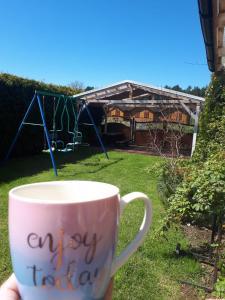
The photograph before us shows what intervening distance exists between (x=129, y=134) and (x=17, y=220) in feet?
44.6

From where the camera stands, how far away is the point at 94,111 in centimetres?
1268

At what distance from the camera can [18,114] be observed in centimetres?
812

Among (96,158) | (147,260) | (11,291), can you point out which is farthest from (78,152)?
(11,291)

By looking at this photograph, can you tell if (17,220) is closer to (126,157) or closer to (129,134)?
(126,157)

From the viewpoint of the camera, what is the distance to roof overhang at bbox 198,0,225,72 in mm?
2574

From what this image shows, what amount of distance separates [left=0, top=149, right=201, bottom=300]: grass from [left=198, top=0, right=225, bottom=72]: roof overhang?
2200 mm

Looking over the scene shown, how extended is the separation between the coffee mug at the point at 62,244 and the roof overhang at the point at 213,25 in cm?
→ 246

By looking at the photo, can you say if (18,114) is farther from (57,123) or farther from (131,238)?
(131,238)

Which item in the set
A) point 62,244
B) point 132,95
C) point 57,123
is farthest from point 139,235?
point 132,95

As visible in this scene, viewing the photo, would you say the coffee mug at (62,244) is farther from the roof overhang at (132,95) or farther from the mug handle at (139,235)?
the roof overhang at (132,95)

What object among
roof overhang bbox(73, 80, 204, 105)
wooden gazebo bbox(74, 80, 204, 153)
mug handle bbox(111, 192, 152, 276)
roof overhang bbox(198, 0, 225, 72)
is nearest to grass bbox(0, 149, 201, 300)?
mug handle bbox(111, 192, 152, 276)

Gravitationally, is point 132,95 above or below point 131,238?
above

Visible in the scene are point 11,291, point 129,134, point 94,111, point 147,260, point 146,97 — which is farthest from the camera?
point 129,134

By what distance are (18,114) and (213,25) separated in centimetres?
633
